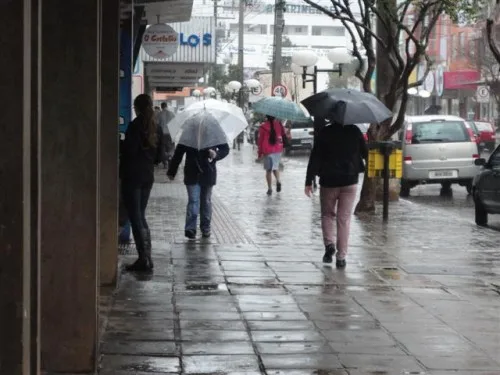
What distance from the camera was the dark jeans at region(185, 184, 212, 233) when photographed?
1277 cm

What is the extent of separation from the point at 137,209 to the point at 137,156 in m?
0.54

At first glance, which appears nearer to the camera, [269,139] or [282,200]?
[282,200]

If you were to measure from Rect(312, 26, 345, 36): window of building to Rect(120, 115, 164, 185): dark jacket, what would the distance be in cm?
13068

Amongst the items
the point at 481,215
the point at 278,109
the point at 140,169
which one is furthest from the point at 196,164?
the point at 278,109

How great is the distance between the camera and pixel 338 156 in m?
10.8

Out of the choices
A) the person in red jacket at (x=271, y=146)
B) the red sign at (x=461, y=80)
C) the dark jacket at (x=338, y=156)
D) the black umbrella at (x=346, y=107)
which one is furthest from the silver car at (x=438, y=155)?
the red sign at (x=461, y=80)

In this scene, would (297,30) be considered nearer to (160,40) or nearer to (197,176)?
(160,40)

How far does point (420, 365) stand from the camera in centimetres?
666

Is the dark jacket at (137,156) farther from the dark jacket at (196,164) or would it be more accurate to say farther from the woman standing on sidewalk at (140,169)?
the dark jacket at (196,164)

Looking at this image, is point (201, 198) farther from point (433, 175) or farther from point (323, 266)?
point (433, 175)

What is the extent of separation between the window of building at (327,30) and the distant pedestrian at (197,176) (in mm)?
127903
